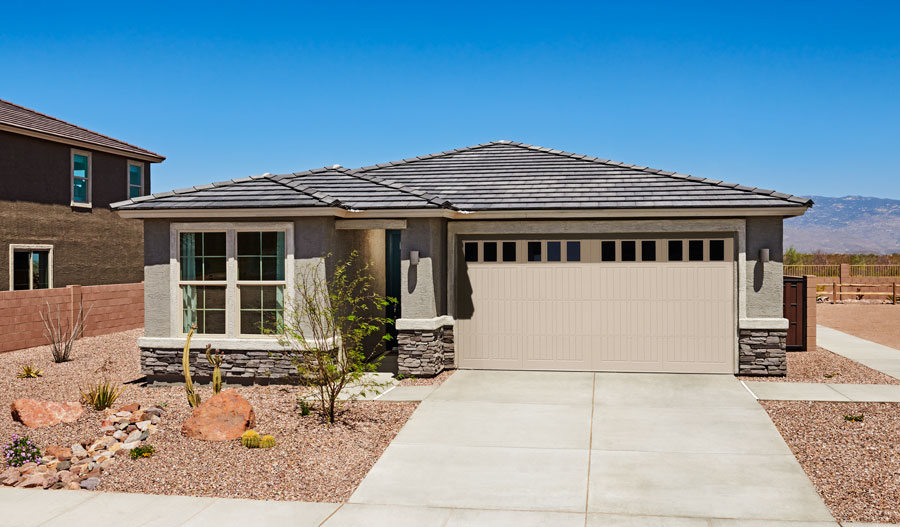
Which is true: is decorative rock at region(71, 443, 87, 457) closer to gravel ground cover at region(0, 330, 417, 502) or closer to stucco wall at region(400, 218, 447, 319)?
gravel ground cover at region(0, 330, 417, 502)

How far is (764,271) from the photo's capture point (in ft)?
39.8

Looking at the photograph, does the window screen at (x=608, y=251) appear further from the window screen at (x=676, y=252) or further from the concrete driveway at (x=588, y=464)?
the concrete driveway at (x=588, y=464)

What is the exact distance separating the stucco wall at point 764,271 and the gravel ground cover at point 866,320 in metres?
7.10

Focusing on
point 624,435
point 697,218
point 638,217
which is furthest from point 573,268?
point 624,435

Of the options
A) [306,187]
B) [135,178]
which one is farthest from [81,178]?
[306,187]

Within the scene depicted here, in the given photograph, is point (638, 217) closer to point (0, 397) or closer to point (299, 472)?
point (299, 472)

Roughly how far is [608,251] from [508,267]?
1.68 meters

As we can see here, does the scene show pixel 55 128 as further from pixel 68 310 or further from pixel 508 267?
pixel 508 267

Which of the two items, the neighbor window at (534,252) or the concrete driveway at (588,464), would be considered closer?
the concrete driveway at (588,464)

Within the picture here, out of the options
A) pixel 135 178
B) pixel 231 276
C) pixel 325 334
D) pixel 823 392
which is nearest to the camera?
pixel 325 334

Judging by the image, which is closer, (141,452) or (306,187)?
(141,452)

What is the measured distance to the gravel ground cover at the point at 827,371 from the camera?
1212 centimetres

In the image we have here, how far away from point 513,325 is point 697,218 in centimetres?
347

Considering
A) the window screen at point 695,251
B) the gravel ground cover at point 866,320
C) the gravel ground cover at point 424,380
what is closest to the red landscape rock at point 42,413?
the gravel ground cover at point 424,380
